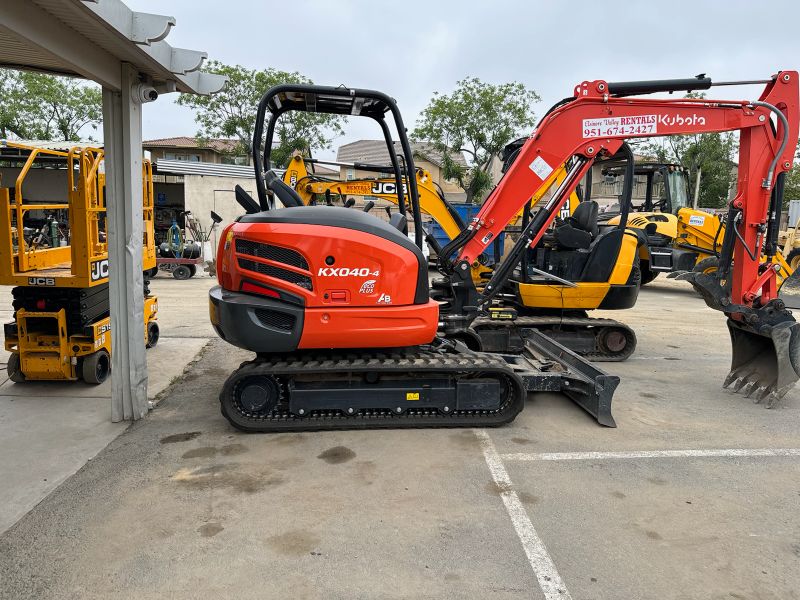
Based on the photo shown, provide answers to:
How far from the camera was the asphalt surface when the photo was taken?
109 inches

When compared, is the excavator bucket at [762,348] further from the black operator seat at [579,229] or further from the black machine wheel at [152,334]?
the black machine wheel at [152,334]

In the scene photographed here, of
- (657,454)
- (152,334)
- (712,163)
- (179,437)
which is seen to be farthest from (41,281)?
(712,163)

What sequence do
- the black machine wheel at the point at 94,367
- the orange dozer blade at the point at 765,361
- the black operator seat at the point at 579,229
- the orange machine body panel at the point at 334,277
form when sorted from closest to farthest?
the orange machine body panel at the point at 334,277 < the orange dozer blade at the point at 765,361 < the black machine wheel at the point at 94,367 < the black operator seat at the point at 579,229

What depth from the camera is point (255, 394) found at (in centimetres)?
457

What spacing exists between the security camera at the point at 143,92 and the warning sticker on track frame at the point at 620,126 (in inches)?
159

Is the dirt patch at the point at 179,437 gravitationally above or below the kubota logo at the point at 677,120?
below

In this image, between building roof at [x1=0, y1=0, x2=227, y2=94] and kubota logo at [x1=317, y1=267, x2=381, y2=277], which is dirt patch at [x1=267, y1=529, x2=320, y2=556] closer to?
kubota logo at [x1=317, y1=267, x2=381, y2=277]

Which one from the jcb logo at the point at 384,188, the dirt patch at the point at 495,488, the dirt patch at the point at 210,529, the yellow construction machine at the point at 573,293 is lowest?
the dirt patch at the point at 210,529

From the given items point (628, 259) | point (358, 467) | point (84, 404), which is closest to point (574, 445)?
point (358, 467)

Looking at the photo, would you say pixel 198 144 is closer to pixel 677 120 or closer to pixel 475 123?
pixel 475 123

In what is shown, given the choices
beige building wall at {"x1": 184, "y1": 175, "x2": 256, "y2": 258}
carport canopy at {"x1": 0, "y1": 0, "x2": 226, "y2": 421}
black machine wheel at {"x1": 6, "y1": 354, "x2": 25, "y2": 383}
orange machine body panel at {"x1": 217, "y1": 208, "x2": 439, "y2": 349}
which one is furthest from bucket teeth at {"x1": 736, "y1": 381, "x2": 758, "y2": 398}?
beige building wall at {"x1": 184, "y1": 175, "x2": 256, "y2": 258}

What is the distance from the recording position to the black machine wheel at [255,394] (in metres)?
4.56

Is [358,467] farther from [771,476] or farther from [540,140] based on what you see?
[540,140]

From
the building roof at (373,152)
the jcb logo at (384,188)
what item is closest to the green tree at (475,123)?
the building roof at (373,152)
